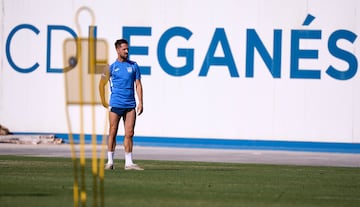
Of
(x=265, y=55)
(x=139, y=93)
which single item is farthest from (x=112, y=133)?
(x=265, y=55)

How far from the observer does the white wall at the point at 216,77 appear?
26438mm

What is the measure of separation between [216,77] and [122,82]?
9.59 metres

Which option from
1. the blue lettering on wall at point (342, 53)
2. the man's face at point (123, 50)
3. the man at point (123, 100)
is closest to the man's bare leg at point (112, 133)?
the man at point (123, 100)

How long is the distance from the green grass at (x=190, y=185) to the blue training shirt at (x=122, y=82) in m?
1.15

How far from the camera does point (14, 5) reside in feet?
90.1

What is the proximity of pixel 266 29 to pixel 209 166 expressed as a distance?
8.30 m

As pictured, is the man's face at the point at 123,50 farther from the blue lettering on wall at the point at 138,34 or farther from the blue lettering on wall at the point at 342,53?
the blue lettering on wall at the point at 342,53

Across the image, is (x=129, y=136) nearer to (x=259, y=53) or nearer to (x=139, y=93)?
(x=139, y=93)

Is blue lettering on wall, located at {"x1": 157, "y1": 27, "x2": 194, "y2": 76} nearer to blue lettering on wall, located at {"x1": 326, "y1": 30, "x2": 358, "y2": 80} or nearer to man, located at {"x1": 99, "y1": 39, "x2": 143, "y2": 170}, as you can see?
blue lettering on wall, located at {"x1": 326, "y1": 30, "x2": 358, "y2": 80}

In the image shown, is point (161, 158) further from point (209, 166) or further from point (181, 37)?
point (181, 37)

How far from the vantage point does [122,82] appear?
56.9 ft

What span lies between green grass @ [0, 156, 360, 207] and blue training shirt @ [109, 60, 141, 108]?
1154mm

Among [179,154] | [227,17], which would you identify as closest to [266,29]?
[227,17]

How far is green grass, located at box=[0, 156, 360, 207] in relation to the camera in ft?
40.9
